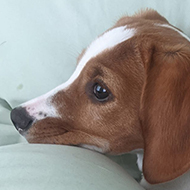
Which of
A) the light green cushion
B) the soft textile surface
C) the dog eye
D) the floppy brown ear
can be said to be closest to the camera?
the light green cushion

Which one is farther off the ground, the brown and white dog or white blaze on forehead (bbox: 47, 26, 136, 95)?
white blaze on forehead (bbox: 47, 26, 136, 95)

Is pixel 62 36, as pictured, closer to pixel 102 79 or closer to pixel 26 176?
pixel 102 79

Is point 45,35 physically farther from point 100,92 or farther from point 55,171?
point 55,171

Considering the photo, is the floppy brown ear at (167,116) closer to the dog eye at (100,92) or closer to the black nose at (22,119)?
the dog eye at (100,92)

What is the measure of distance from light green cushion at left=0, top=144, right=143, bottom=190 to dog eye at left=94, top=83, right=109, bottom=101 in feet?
0.60

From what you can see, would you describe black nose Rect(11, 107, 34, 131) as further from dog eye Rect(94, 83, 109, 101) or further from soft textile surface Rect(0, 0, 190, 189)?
soft textile surface Rect(0, 0, 190, 189)

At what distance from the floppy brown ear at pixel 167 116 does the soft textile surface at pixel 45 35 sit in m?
0.63

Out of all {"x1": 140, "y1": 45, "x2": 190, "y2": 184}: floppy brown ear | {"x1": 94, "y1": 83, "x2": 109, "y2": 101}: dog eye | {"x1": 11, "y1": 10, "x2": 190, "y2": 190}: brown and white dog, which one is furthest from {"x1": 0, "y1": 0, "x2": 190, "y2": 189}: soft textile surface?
{"x1": 140, "y1": 45, "x2": 190, "y2": 184}: floppy brown ear

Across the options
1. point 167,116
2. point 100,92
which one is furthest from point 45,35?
point 167,116

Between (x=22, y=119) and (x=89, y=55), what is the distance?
1.03 feet

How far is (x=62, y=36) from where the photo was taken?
1.50m

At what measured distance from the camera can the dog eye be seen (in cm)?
95

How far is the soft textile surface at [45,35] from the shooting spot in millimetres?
1465

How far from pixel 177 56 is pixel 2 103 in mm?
964
